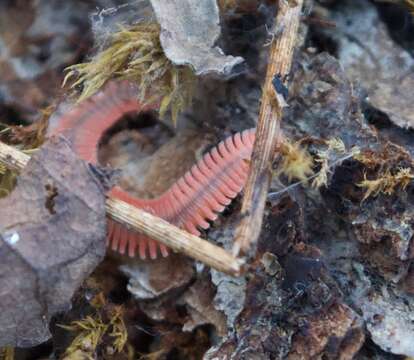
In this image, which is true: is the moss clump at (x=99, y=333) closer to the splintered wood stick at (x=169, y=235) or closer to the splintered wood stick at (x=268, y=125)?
A: the splintered wood stick at (x=169, y=235)

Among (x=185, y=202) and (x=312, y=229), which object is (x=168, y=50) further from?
(x=312, y=229)

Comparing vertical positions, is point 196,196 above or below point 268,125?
below

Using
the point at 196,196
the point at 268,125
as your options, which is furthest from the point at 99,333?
the point at 268,125

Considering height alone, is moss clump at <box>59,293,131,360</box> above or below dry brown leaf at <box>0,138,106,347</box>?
below

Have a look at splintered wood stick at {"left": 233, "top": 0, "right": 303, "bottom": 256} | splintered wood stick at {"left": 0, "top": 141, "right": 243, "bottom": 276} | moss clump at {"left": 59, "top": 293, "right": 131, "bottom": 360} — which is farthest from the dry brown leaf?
splintered wood stick at {"left": 233, "top": 0, "right": 303, "bottom": 256}

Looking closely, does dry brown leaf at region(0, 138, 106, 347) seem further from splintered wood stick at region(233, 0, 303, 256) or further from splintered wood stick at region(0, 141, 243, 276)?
splintered wood stick at region(233, 0, 303, 256)

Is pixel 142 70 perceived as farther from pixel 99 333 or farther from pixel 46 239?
pixel 99 333

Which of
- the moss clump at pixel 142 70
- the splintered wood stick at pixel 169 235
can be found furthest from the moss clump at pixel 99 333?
the moss clump at pixel 142 70
